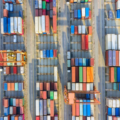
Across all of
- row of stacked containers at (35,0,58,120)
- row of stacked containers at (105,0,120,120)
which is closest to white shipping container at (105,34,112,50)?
row of stacked containers at (105,0,120,120)

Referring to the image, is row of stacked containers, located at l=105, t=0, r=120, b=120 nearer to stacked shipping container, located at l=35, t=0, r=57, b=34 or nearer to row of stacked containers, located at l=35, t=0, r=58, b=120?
row of stacked containers, located at l=35, t=0, r=58, b=120

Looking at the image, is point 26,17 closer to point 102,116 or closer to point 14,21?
point 14,21

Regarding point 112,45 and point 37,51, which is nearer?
point 112,45

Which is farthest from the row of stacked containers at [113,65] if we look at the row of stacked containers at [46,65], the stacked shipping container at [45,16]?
the stacked shipping container at [45,16]

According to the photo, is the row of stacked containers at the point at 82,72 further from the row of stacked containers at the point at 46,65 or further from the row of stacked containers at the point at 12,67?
the row of stacked containers at the point at 12,67

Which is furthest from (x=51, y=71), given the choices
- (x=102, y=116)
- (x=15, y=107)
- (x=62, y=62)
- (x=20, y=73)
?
(x=102, y=116)
